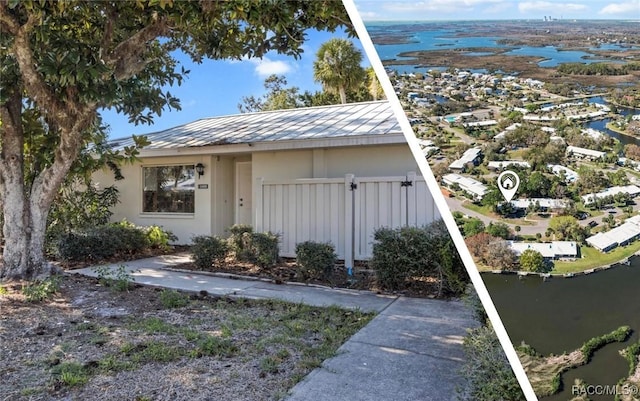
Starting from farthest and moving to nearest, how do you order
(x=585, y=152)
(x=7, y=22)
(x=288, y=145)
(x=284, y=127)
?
(x=284, y=127)
(x=288, y=145)
(x=7, y=22)
(x=585, y=152)

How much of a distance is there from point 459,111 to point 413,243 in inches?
200

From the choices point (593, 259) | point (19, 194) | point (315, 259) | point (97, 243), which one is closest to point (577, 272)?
point (593, 259)

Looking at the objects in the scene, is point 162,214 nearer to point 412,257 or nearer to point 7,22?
point 7,22

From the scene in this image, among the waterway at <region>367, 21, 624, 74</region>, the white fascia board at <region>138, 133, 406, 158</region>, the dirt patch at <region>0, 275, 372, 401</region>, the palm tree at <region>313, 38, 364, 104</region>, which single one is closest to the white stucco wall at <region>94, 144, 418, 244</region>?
the white fascia board at <region>138, 133, 406, 158</region>

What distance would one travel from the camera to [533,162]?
143 centimetres

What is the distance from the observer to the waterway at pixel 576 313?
4.40 ft

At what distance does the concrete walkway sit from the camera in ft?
11.0

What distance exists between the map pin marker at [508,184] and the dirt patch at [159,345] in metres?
2.48

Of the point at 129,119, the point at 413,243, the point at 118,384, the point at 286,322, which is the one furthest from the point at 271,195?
the point at 118,384

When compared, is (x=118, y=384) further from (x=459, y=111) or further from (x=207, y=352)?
(x=459, y=111)

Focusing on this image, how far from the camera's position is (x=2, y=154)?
262 inches

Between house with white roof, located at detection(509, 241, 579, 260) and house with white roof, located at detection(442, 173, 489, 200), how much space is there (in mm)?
192

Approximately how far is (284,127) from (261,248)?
11.7 ft

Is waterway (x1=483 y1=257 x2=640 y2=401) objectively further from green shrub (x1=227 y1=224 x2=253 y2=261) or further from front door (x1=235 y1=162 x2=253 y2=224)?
front door (x1=235 y1=162 x2=253 y2=224)
